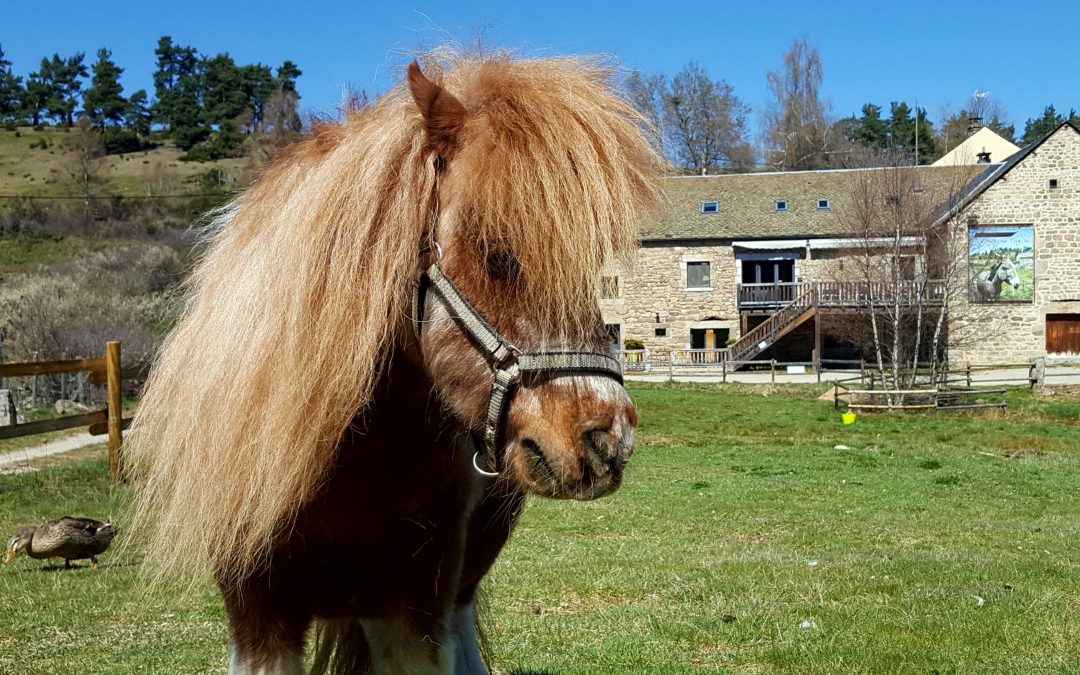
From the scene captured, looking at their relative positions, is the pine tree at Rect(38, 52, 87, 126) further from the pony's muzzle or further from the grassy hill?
the pony's muzzle

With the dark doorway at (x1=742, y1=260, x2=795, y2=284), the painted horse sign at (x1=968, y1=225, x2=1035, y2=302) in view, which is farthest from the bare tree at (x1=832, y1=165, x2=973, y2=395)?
the dark doorway at (x1=742, y1=260, x2=795, y2=284)

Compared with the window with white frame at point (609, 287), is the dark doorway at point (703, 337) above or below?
below

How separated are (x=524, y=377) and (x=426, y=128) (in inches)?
26.6

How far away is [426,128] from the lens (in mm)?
2445

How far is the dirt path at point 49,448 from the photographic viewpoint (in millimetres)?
14125

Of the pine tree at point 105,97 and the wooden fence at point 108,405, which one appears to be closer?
the wooden fence at point 108,405

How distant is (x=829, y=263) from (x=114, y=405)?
3484 centimetres

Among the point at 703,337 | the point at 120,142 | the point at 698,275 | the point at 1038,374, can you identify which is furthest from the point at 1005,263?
the point at 120,142

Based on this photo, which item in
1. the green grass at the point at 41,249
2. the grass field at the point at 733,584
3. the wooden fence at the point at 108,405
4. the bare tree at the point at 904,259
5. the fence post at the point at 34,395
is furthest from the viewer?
the green grass at the point at 41,249

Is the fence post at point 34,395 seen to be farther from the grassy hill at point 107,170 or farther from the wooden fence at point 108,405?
the grassy hill at point 107,170

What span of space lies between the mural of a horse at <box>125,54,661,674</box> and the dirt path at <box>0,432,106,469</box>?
12.4 metres

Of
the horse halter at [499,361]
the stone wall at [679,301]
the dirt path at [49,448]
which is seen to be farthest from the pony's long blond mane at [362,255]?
the stone wall at [679,301]

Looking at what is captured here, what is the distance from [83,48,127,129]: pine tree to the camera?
256 ft

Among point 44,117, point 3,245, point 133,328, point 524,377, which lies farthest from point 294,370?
point 44,117
